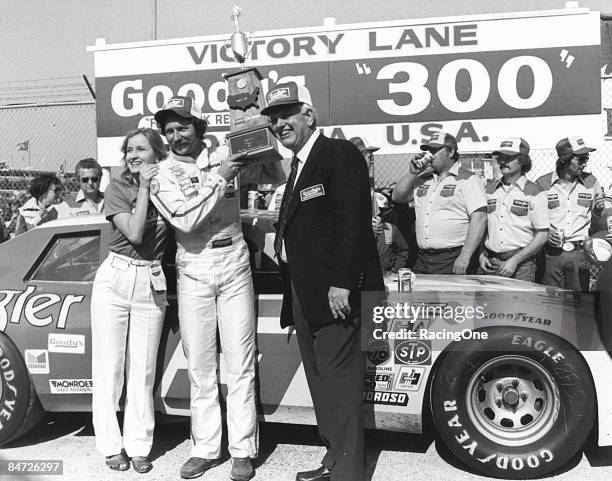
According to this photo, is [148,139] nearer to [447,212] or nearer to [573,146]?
[447,212]

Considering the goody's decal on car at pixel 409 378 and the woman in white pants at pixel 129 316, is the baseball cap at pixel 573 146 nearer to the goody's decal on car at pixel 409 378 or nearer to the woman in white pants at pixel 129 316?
the goody's decal on car at pixel 409 378

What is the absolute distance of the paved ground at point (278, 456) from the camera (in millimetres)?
3131

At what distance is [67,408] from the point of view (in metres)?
3.48

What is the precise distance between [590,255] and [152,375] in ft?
7.94

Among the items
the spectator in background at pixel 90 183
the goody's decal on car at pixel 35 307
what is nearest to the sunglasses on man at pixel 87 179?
the spectator in background at pixel 90 183

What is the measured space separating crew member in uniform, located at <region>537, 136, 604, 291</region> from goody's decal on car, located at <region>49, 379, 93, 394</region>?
355 cm

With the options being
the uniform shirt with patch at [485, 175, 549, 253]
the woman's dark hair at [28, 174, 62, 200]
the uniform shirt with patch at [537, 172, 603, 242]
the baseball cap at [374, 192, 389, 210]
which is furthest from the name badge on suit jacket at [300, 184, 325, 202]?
the woman's dark hair at [28, 174, 62, 200]

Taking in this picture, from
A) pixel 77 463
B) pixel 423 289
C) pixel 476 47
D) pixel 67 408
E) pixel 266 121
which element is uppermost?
pixel 476 47

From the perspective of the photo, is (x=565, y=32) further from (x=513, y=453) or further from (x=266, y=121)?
(x=513, y=453)

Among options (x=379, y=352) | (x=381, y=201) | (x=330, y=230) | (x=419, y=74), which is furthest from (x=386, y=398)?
(x=419, y=74)

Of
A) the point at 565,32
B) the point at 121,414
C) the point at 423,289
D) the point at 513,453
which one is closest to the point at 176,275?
the point at 121,414

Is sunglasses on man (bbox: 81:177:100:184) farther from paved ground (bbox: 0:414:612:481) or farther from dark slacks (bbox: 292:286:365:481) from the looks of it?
dark slacks (bbox: 292:286:365:481)

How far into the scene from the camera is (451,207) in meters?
4.41

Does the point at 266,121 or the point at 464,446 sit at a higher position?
the point at 266,121
